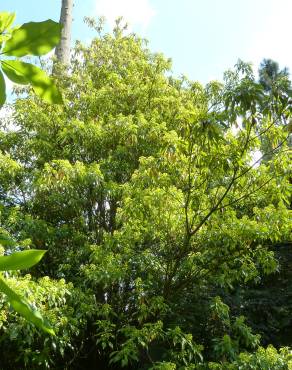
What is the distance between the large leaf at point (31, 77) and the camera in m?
0.47

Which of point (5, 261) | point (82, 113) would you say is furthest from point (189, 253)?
point (5, 261)

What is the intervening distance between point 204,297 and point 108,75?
371 centimetres

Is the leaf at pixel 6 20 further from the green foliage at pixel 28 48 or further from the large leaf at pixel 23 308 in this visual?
the large leaf at pixel 23 308

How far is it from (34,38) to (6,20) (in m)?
0.07

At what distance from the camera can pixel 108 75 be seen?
7688 mm

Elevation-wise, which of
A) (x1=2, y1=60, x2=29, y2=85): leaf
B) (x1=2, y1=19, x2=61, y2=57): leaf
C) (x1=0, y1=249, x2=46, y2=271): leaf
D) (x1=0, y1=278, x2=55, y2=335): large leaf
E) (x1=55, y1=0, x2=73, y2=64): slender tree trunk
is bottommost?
(x1=0, y1=278, x2=55, y2=335): large leaf

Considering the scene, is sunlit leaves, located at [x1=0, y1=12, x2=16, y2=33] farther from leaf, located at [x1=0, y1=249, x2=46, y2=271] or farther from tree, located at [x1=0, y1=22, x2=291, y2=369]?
tree, located at [x1=0, y1=22, x2=291, y2=369]

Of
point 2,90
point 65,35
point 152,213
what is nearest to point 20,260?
point 2,90

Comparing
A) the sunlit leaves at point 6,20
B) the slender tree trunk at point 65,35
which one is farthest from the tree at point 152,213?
the sunlit leaves at point 6,20

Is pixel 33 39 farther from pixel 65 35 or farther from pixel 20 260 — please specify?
pixel 65 35

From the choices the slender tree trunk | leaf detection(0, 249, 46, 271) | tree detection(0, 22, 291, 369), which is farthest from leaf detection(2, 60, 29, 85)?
the slender tree trunk

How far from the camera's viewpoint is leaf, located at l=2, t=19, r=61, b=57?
0.44m

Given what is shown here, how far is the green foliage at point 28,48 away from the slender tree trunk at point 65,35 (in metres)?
8.34

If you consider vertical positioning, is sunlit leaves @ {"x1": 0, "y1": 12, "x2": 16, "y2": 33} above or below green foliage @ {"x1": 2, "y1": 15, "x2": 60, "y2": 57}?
above
